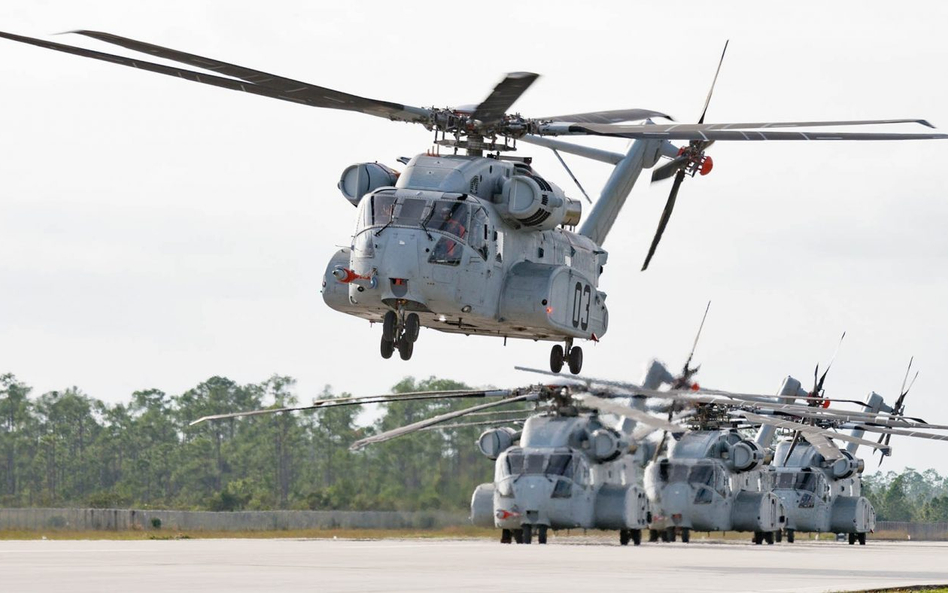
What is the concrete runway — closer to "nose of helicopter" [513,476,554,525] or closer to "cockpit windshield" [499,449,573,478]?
"nose of helicopter" [513,476,554,525]

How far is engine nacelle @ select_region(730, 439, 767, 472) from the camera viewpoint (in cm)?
5109

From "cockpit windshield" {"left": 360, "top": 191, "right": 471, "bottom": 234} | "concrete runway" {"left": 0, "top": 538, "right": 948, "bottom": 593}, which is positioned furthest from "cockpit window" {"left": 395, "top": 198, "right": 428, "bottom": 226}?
"concrete runway" {"left": 0, "top": 538, "right": 948, "bottom": 593}

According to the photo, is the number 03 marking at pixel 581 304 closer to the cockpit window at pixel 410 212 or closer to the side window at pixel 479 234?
the side window at pixel 479 234

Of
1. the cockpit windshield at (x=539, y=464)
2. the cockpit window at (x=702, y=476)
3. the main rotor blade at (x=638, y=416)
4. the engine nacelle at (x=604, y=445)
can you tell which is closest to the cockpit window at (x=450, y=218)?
the main rotor blade at (x=638, y=416)

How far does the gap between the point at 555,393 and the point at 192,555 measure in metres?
16.6

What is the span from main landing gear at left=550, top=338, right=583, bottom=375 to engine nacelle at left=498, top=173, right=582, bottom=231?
87.9 inches

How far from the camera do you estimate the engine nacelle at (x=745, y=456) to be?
2012 inches

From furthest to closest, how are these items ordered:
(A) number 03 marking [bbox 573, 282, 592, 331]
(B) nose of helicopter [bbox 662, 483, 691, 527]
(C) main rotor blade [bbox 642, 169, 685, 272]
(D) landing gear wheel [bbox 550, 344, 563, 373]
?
(B) nose of helicopter [bbox 662, 483, 691, 527]
(C) main rotor blade [bbox 642, 169, 685, 272]
(D) landing gear wheel [bbox 550, 344, 563, 373]
(A) number 03 marking [bbox 573, 282, 592, 331]

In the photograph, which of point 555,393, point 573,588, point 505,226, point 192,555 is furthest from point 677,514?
point 573,588

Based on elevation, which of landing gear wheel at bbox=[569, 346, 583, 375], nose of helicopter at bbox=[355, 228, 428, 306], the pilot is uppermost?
the pilot

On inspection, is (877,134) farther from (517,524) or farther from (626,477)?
(626,477)

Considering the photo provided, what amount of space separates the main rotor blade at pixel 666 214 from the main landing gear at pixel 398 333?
633 cm

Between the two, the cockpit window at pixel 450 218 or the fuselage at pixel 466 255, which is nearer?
the fuselage at pixel 466 255

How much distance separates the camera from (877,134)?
68.5ft
